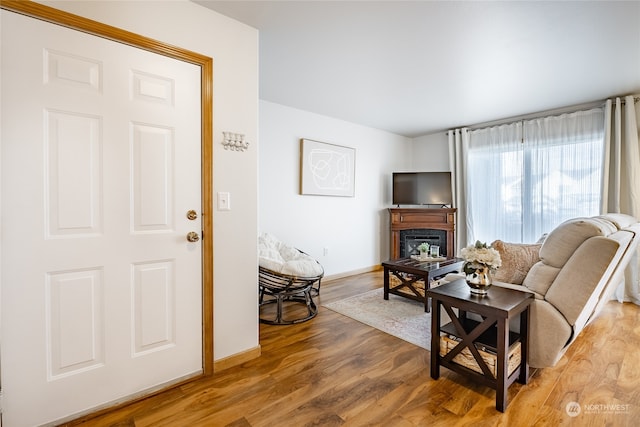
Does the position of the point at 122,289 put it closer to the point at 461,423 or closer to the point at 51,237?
the point at 51,237

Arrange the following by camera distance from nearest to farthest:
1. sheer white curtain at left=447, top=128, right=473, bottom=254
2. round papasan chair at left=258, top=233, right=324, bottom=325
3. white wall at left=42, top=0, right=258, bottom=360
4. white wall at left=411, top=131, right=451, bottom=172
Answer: white wall at left=42, top=0, right=258, bottom=360
round papasan chair at left=258, top=233, right=324, bottom=325
sheer white curtain at left=447, top=128, right=473, bottom=254
white wall at left=411, top=131, right=451, bottom=172

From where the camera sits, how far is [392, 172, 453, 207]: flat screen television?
16.0 ft

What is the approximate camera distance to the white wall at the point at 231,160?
1.85 metres

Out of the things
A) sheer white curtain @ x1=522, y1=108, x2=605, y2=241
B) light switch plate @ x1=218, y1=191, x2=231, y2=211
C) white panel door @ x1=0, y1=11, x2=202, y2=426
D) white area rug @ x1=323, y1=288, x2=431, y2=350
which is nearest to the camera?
white panel door @ x1=0, y1=11, x2=202, y2=426

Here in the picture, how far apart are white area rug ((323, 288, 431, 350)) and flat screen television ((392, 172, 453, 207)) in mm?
1962

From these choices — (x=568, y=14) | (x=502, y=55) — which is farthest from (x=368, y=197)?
(x=568, y=14)

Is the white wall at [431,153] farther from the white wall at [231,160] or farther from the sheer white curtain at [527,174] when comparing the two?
the white wall at [231,160]

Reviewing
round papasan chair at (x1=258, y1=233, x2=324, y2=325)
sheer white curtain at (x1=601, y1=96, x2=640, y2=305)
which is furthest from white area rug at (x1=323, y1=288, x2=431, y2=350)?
sheer white curtain at (x1=601, y1=96, x2=640, y2=305)

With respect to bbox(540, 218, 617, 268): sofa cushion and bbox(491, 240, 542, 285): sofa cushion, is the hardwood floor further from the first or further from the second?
bbox(540, 218, 617, 268): sofa cushion

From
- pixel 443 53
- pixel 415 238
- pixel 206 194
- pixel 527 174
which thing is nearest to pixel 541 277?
pixel 443 53

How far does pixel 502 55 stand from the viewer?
2.53m

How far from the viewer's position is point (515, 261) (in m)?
2.06

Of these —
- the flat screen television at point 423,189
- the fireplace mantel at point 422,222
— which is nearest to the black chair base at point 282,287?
the fireplace mantel at point 422,222

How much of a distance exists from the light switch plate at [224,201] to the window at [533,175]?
13.7ft
